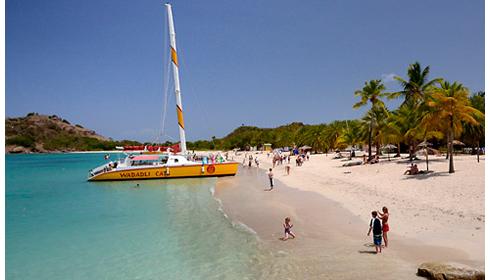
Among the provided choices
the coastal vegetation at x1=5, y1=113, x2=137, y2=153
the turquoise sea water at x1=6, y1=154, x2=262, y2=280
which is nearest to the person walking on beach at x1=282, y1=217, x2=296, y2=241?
the turquoise sea water at x1=6, y1=154, x2=262, y2=280

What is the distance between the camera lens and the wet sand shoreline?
802 cm

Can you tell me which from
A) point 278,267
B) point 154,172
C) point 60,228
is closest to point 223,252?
point 278,267

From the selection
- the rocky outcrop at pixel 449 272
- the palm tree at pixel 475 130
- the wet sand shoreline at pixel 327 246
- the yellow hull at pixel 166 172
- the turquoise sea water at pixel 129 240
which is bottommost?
the turquoise sea water at pixel 129 240

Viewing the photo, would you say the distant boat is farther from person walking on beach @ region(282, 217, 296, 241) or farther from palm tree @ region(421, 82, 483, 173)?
person walking on beach @ region(282, 217, 296, 241)

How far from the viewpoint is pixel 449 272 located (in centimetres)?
670

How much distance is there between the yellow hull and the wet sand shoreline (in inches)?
526

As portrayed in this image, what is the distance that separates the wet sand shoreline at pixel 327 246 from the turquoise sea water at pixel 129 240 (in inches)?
32.0

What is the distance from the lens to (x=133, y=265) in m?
9.52

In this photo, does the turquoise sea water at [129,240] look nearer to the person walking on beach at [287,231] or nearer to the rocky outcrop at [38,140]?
the person walking on beach at [287,231]

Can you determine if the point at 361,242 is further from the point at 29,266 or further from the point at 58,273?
the point at 29,266

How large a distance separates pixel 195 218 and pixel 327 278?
27.3ft

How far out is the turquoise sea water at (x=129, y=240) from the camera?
30.1 ft

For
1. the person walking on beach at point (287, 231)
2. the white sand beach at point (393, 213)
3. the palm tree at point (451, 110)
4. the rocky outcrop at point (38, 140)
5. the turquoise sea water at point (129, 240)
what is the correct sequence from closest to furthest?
1. the white sand beach at point (393, 213)
2. the turquoise sea water at point (129, 240)
3. the person walking on beach at point (287, 231)
4. the palm tree at point (451, 110)
5. the rocky outcrop at point (38, 140)

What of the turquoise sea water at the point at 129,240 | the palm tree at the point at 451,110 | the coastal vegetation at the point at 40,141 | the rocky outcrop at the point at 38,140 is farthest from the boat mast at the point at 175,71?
the rocky outcrop at the point at 38,140
